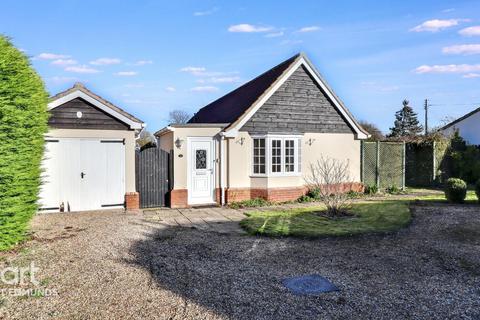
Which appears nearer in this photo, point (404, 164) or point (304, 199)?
point (304, 199)

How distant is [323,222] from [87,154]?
8.41m

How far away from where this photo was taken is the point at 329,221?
10.4 metres

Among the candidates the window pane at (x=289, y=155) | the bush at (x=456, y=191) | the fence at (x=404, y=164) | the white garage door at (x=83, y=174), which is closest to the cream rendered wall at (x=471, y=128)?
the fence at (x=404, y=164)

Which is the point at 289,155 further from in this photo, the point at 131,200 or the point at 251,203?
the point at 131,200

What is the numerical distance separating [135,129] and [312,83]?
8069mm

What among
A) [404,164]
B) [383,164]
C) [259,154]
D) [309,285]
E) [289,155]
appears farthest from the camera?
[404,164]

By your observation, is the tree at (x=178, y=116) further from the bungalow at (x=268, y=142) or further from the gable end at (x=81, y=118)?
the gable end at (x=81, y=118)

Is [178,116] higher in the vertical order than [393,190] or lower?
higher

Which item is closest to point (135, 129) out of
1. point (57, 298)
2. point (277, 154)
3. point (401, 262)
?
point (277, 154)

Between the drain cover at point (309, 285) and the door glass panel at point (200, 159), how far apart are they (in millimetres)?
8562

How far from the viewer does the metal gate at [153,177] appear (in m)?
13.1

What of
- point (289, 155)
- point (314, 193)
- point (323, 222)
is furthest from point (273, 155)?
point (323, 222)

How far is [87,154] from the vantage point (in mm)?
12297

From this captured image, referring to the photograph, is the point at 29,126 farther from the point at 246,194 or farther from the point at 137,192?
the point at 246,194
